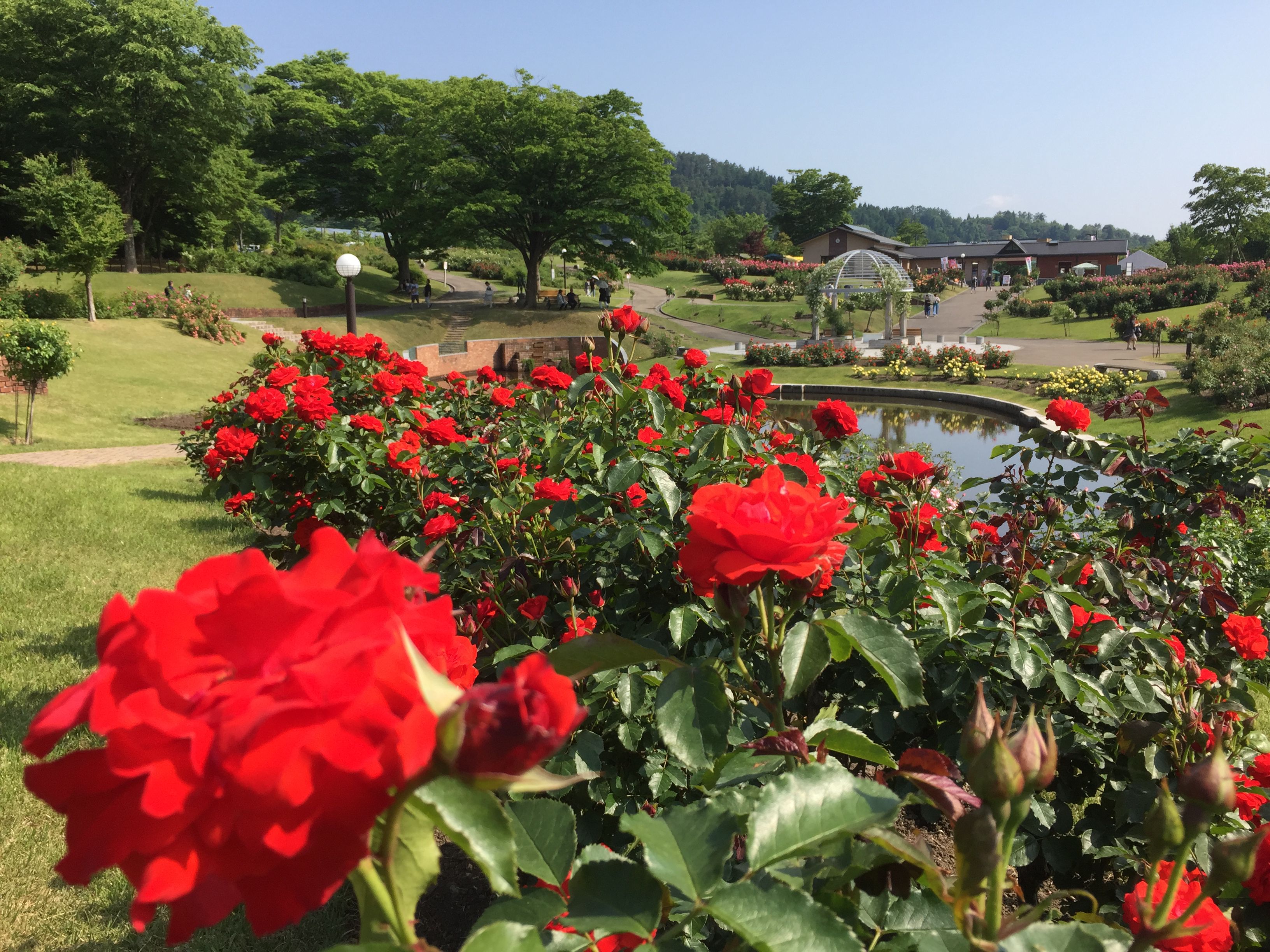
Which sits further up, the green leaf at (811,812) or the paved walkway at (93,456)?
the green leaf at (811,812)

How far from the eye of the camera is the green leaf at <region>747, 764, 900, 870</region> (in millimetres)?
572

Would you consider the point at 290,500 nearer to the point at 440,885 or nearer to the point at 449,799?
the point at 440,885

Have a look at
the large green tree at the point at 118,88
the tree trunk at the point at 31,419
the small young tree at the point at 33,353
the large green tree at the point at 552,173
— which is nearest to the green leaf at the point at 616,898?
the tree trunk at the point at 31,419

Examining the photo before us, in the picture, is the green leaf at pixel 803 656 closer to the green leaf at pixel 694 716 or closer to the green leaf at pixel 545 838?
the green leaf at pixel 694 716

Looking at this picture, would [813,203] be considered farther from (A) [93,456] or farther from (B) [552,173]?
(A) [93,456]

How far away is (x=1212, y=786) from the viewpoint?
56 cm

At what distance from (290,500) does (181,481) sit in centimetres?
618

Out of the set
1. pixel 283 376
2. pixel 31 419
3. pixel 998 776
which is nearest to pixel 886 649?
pixel 998 776

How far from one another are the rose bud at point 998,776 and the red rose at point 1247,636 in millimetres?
1948

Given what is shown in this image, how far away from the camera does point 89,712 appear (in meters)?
0.37

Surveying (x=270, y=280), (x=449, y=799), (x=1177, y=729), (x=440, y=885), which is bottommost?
(x=440, y=885)

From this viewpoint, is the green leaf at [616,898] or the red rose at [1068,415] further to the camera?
the red rose at [1068,415]

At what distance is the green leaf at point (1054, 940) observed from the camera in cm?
53

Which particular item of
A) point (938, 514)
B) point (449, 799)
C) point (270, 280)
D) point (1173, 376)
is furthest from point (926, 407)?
point (270, 280)
